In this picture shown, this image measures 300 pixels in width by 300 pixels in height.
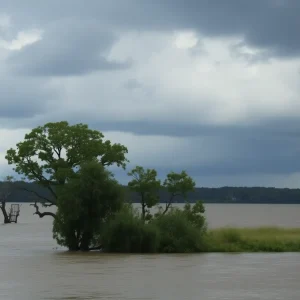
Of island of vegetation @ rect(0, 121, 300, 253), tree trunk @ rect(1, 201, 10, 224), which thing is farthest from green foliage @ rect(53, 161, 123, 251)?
tree trunk @ rect(1, 201, 10, 224)

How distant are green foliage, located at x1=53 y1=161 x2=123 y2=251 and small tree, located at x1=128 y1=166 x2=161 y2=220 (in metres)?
10.3

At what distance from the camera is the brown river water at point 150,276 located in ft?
92.7

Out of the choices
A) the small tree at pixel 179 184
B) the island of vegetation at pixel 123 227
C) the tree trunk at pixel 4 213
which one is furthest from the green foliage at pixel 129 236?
the tree trunk at pixel 4 213

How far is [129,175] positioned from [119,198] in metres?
11.2

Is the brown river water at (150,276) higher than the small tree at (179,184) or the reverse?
the reverse

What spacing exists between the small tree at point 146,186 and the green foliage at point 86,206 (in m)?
10.3

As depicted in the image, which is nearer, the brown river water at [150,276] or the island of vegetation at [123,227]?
the brown river water at [150,276]

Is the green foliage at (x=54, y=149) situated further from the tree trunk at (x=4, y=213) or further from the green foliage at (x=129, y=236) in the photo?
the tree trunk at (x=4, y=213)

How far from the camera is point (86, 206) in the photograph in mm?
49281

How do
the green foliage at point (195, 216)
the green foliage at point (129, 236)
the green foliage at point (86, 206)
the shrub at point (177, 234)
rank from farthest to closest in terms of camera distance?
1. the green foliage at point (195, 216)
2. the green foliage at point (86, 206)
3. the shrub at point (177, 234)
4. the green foliage at point (129, 236)

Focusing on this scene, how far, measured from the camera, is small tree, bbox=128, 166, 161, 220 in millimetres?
60656

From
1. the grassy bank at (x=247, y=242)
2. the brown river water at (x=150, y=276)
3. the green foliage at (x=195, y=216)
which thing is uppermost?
the green foliage at (x=195, y=216)

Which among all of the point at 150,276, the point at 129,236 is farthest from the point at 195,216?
the point at 150,276

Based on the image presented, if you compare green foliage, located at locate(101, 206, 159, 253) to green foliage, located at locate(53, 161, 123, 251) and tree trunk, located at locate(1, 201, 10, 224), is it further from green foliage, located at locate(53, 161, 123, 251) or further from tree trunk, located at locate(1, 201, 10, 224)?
tree trunk, located at locate(1, 201, 10, 224)
